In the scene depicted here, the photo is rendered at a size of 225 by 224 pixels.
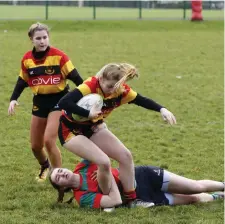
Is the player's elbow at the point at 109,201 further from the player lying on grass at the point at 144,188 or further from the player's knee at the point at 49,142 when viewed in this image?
the player's knee at the point at 49,142

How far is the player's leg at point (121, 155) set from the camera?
6043 millimetres

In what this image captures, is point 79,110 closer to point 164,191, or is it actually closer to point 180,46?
point 164,191

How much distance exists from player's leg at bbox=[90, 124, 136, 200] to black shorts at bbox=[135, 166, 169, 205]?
16 cm

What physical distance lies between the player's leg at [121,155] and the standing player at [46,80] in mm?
943

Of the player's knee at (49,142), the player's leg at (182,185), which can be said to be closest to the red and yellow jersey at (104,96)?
the player's leg at (182,185)

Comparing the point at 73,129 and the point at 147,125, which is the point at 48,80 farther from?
the point at 147,125

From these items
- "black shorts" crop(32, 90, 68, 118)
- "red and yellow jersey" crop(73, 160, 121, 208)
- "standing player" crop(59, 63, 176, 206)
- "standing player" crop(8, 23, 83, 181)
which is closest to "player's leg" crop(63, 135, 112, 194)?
"standing player" crop(59, 63, 176, 206)

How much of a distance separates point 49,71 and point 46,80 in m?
0.12

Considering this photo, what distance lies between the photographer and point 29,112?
1139 cm

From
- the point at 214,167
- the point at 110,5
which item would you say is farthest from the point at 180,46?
the point at 110,5

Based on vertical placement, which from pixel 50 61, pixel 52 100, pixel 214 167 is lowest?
pixel 214 167

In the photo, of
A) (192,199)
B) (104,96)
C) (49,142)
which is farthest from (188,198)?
(49,142)

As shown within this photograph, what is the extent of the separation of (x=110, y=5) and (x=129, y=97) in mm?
48001

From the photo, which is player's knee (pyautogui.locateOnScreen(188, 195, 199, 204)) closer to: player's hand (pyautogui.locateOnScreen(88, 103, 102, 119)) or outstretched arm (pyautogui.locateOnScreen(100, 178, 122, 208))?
outstretched arm (pyautogui.locateOnScreen(100, 178, 122, 208))
